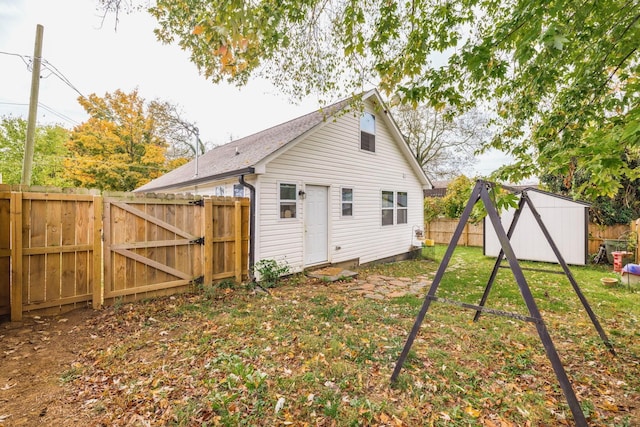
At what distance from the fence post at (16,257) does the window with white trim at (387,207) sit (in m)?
8.85

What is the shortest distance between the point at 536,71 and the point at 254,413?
A: 521 centimetres

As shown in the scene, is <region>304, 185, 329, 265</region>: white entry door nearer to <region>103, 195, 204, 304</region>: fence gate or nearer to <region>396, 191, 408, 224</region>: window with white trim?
<region>103, 195, 204, 304</region>: fence gate

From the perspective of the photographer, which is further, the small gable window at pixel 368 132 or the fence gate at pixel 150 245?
the small gable window at pixel 368 132

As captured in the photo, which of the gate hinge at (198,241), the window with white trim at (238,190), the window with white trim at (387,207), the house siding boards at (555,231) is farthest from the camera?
the window with white trim at (387,207)

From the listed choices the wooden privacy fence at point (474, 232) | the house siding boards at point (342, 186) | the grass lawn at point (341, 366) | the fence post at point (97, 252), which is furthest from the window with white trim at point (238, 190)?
the wooden privacy fence at point (474, 232)

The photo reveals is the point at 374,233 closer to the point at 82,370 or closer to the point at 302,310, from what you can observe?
the point at 302,310

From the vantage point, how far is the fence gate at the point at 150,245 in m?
4.46

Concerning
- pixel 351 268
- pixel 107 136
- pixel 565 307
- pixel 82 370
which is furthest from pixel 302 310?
pixel 107 136

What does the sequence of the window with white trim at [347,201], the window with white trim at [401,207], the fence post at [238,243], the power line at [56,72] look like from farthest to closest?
the window with white trim at [401,207] < the window with white trim at [347,201] < the power line at [56,72] < the fence post at [238,243]

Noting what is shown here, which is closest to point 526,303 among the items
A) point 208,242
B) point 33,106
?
point 208,242

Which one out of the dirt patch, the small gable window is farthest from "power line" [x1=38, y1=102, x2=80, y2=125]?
the small gable window

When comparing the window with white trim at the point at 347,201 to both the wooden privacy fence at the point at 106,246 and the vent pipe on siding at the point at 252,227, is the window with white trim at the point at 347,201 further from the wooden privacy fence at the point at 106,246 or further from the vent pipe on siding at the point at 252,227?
the wooden privacy fence at the point at 106,246

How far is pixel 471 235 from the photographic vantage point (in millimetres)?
13469

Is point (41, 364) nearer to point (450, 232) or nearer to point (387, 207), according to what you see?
point (387, 207)
